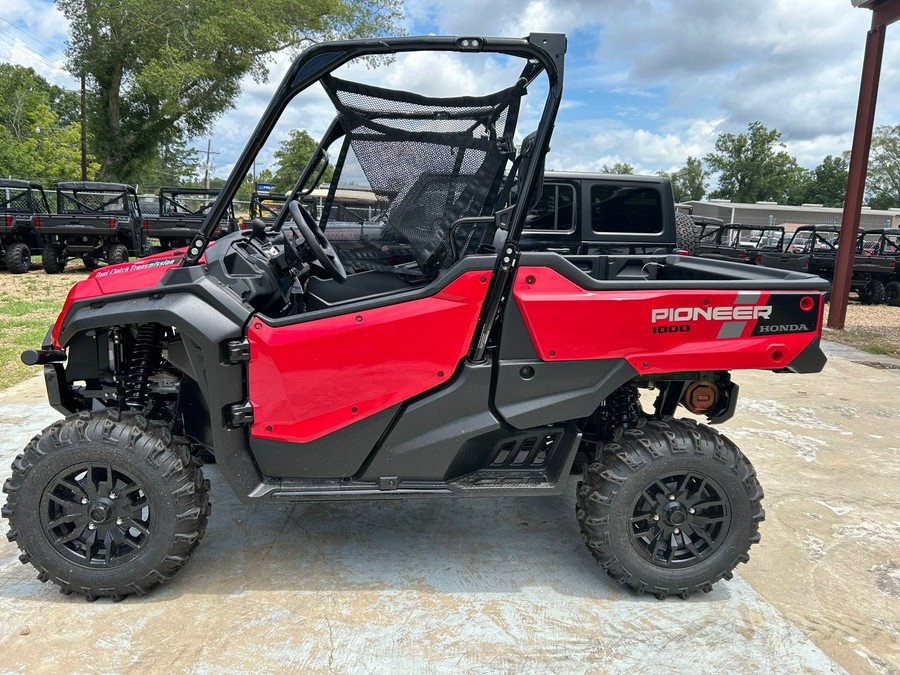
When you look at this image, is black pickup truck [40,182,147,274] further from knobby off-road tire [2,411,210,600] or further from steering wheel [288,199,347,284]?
steering wheel [288,199,347,284]

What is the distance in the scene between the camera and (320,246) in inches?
106

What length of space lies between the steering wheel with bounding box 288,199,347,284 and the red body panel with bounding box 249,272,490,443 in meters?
0.25

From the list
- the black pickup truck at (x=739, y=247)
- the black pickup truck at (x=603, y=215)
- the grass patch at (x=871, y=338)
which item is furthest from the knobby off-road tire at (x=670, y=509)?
the black pickup truck at (x=739, y=247)

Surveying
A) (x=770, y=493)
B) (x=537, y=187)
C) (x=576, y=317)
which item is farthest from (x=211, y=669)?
(x=770, y=493)

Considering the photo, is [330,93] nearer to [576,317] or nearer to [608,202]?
[576,317]

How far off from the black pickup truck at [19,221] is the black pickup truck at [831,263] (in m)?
16.5

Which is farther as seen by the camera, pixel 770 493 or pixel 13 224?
pixel 13 224

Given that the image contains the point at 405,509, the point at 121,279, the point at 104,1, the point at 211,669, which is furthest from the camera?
the point at 104,1

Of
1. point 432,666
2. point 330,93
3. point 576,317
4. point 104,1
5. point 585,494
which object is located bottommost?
point 432,666

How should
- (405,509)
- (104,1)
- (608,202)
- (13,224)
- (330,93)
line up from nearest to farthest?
(330,93) < (405,509) < (608,202) < (13,224) < (104,1)

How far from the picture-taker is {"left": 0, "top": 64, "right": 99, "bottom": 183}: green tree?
29797mm

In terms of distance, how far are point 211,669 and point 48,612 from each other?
806 millimetres

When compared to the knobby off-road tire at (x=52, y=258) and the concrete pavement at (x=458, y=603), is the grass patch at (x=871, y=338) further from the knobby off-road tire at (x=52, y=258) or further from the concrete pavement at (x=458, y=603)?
the knobby off-road tire at (x=52, y=258)

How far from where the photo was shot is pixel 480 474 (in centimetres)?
285
